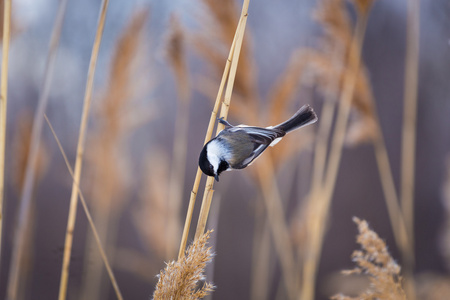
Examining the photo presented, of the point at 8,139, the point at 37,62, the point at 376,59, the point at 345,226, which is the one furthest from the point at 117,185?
the point at 376,59

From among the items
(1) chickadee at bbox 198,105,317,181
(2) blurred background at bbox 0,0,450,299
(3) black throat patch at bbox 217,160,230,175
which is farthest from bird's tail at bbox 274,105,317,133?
(2) blurred background at bbox 0,0,450,299

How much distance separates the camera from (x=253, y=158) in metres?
0.50

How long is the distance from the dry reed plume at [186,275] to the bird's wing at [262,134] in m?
0.19

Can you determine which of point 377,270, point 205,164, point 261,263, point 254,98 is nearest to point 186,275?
Result: point 205,164

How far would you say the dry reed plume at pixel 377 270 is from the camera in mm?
422

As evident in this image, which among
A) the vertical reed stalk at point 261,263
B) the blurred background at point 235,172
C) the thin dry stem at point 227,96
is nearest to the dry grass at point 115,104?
the blurred background at point 235,172

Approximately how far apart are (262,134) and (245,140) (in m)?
0.03

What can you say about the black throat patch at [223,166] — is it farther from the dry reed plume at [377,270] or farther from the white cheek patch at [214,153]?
the dry reed plume at [377,270]

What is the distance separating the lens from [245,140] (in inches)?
19.5

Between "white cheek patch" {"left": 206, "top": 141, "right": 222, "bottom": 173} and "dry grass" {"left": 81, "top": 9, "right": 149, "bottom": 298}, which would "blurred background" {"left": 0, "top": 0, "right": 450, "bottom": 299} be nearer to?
"dry grass" {"left": 81, "top": 9, "right": 149, "bottom": 298}

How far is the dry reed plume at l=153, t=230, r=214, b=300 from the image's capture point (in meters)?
0.33

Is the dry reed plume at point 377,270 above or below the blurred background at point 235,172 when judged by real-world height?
below

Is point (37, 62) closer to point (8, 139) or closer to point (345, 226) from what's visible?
point (8, 139)

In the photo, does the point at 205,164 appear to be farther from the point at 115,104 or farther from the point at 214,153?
the point at 115,104
